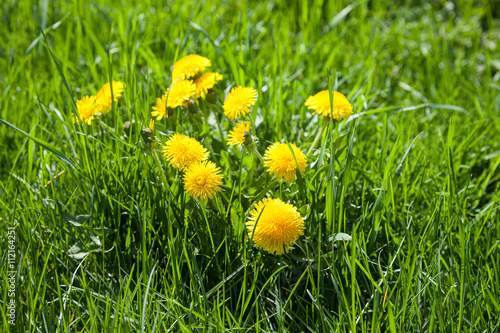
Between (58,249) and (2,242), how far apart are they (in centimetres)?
19

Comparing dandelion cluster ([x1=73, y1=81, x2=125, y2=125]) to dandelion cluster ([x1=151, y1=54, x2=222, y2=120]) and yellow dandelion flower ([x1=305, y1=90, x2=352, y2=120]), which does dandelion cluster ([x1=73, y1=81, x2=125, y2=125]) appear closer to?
dandelion cluster ([x1=151, y1=54, x2=222, y2=120])

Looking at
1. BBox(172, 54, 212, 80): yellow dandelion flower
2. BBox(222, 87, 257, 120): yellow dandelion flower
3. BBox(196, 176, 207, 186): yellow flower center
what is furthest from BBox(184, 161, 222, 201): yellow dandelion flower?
BBox(172, 54, 212, 80): yellow dandelion flower

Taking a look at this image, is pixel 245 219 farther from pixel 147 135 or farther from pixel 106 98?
pixel 106 98

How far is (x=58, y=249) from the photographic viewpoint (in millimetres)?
1354

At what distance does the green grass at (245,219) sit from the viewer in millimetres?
1192

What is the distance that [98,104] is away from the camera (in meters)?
1.50

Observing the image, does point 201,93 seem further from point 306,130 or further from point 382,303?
point 382,303

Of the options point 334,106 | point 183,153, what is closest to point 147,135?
point 183,153

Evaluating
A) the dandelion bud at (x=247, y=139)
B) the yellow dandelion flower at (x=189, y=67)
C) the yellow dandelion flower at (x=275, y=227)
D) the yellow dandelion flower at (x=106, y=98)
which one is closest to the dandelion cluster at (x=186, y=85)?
the yellow dandelion flower at (x=189, y=67)

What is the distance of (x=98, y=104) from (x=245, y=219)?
2.05ft

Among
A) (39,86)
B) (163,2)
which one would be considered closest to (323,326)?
(39,86)

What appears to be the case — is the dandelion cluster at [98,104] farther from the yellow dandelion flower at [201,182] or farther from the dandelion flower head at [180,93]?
the yellow dandelion flower at [201,182]

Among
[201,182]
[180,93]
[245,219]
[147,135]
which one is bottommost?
[245,219]

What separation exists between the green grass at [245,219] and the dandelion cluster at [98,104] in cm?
4
